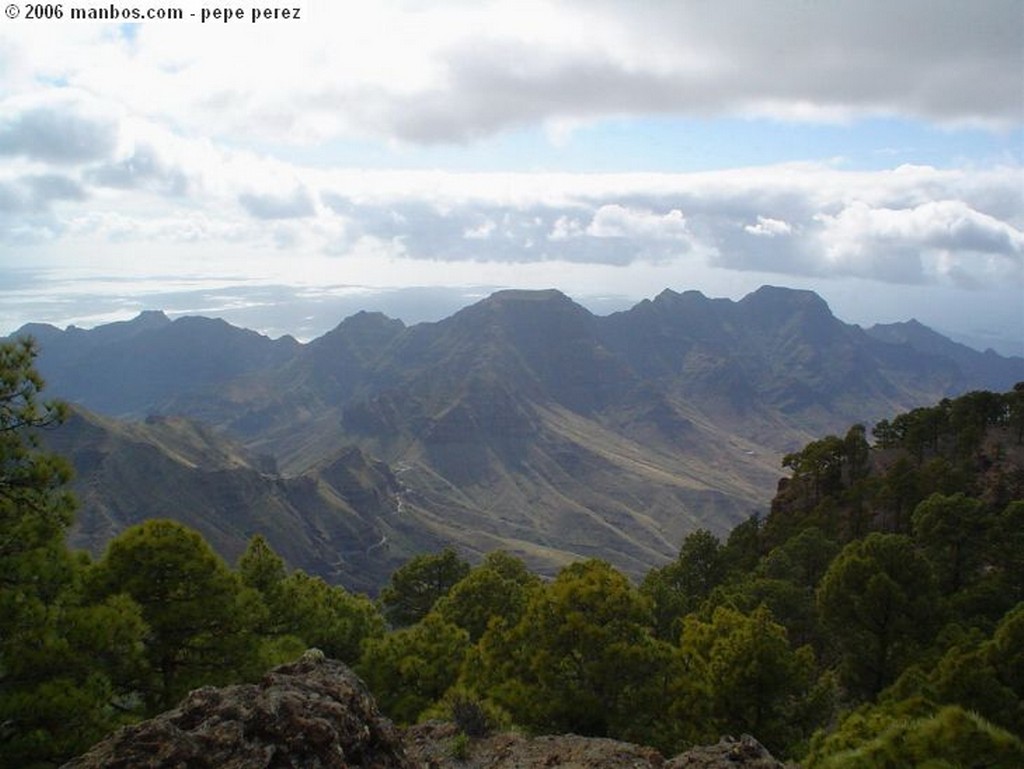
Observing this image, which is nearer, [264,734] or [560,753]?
[264,734]

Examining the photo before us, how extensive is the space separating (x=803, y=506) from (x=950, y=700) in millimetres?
78200

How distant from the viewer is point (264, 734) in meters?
13.1

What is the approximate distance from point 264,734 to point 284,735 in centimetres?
40

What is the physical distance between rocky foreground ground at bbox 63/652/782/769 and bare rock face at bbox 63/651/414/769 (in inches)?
0.7

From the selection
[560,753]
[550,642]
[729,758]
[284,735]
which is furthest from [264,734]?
[550,642]

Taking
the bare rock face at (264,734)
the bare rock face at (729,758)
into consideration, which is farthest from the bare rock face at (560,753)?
the bare rock face at (264,734)

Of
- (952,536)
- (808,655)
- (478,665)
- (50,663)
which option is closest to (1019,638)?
(808,655)

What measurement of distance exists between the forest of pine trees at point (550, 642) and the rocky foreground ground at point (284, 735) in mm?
5545

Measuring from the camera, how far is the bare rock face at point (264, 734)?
1227cm

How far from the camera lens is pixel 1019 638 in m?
28.3

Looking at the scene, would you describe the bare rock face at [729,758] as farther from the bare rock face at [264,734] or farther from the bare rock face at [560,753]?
the bare rock face at [264,734]

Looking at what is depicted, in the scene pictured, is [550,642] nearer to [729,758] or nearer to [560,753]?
[560,753]

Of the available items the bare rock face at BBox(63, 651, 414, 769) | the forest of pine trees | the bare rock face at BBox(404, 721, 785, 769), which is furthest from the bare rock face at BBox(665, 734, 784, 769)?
the bare rock face at BBox(63, 651, 414, 769)

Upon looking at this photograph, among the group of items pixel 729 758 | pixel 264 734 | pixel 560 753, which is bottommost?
pixel 560 753
